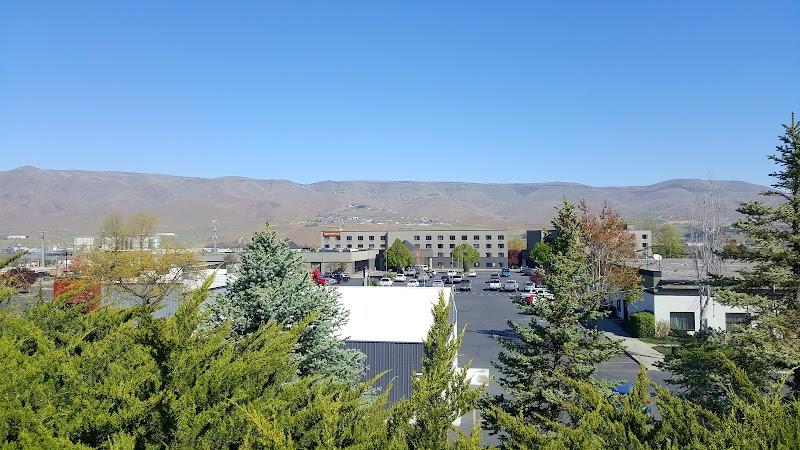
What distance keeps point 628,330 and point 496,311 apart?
1229cm

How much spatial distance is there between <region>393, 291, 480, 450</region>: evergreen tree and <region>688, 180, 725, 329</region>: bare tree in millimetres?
26432

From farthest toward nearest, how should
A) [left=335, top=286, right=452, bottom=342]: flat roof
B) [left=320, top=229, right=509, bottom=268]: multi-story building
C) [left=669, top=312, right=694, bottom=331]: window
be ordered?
[left=320, top=229, right=509, bottom=268]: multi-story building, [left=669, top=312, right=694, bottom=331]: window, [left=335, top=286, right=452, bottom=342]: flat roof

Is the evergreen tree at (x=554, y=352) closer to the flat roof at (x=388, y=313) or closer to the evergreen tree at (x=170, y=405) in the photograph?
the evergreen tree at (x=170, y=405)

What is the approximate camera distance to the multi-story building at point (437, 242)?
4156 inches

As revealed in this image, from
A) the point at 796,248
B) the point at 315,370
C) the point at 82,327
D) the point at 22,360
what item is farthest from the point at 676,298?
the point at 22,360

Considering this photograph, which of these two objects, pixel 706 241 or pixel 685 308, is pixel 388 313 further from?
pixel 685 308

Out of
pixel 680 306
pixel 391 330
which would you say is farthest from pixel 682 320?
pixel 391 330

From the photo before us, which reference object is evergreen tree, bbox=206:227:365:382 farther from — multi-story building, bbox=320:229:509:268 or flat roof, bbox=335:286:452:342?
multi-story building, bbox=320:229:509:268

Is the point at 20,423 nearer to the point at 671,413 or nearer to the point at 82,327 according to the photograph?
the point at 82,327

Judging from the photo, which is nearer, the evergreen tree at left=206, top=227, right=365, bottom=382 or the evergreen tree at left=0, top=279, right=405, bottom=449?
the evergreen tree at left=0, top=279, right=405, bottom=449

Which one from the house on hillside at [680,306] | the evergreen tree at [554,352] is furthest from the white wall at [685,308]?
the evergreen tree at [554,352]

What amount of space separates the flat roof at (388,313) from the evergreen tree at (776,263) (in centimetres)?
978

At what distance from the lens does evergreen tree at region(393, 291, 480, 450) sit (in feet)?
23.9

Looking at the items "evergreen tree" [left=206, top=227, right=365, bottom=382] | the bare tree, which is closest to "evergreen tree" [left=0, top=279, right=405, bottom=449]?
"evergreen tree" [left=206, top=227, right=365, bottom=382]
